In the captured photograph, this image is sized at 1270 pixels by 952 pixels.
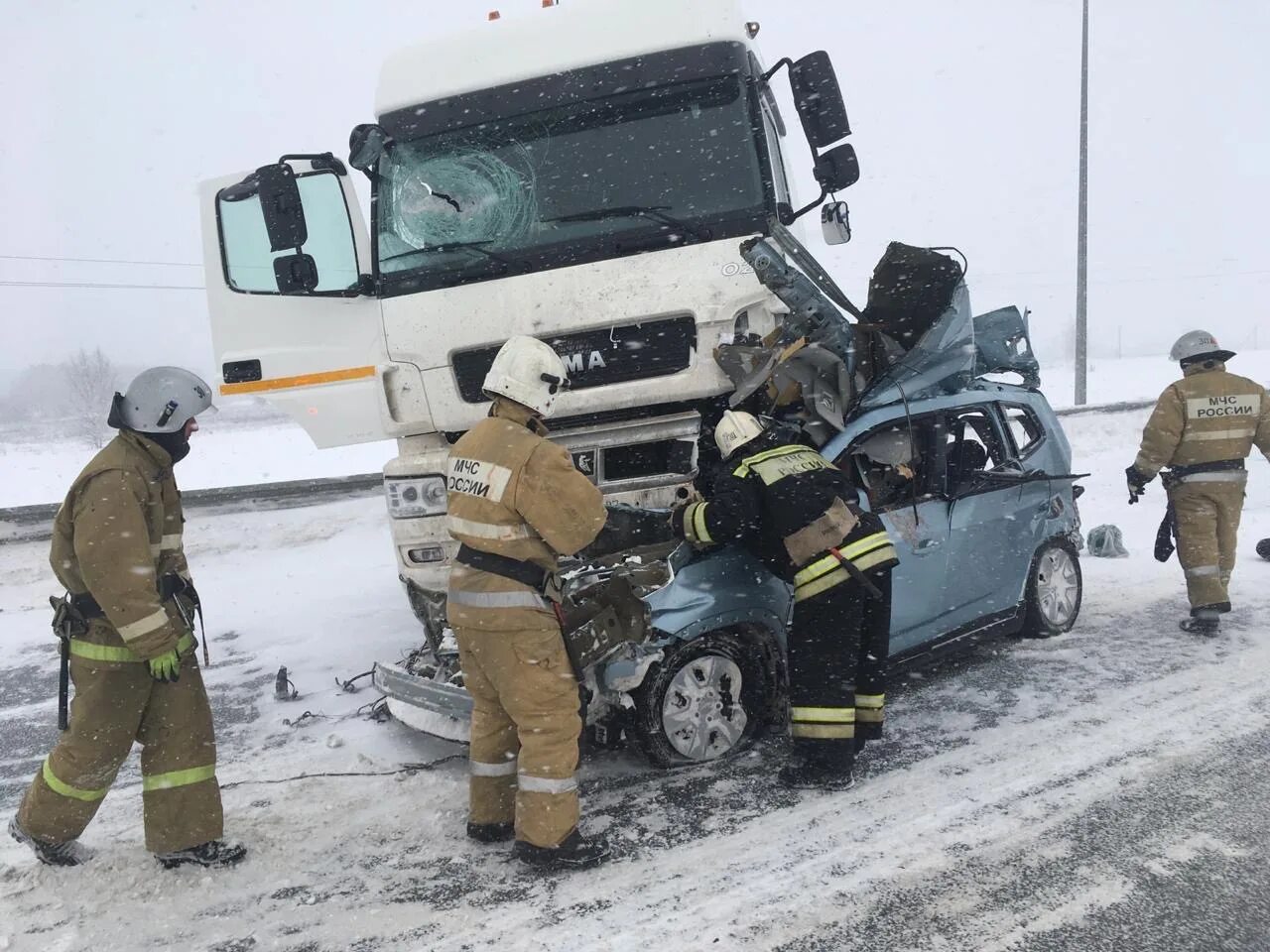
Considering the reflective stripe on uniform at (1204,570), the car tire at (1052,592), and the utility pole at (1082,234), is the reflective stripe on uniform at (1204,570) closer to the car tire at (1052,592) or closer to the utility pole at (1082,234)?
the car tire at (1052,592)

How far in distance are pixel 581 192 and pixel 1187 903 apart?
3.89 m

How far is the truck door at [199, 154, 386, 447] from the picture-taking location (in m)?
4.82

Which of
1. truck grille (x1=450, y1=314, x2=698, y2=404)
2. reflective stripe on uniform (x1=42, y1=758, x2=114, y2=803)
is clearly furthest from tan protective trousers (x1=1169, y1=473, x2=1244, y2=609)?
reflective stripe on uniform (x1=42, y1=758, x2=114, y2=803)

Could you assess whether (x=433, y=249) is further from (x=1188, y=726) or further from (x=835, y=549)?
(x=1188, y=726)

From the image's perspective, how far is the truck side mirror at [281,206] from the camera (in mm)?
4754

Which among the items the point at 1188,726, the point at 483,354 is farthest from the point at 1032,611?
the point at 483,354

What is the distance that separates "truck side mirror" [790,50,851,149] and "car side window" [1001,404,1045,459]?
73.4 inches

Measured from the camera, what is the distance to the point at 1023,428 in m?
5.54

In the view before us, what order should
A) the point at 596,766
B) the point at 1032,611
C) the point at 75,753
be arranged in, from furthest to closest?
the point at 1032,611
the point at 596,766
the point at 75,753

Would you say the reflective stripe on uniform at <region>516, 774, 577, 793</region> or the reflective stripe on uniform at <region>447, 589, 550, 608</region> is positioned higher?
the reflective stripe on uniform at <region>447, 589, 550, 608</region>

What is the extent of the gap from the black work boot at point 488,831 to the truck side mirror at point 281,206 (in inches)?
122

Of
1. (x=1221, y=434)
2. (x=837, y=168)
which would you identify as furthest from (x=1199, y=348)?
(x=837, y=168)

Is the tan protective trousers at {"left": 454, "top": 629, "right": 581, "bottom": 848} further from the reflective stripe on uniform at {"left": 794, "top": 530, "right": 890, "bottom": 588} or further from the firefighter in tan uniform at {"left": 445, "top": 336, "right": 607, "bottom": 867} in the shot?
the reflective stripe on uniform at {"left": 794, "top": 530, "right": 890, "bottom": 588}

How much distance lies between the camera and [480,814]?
3436mm
